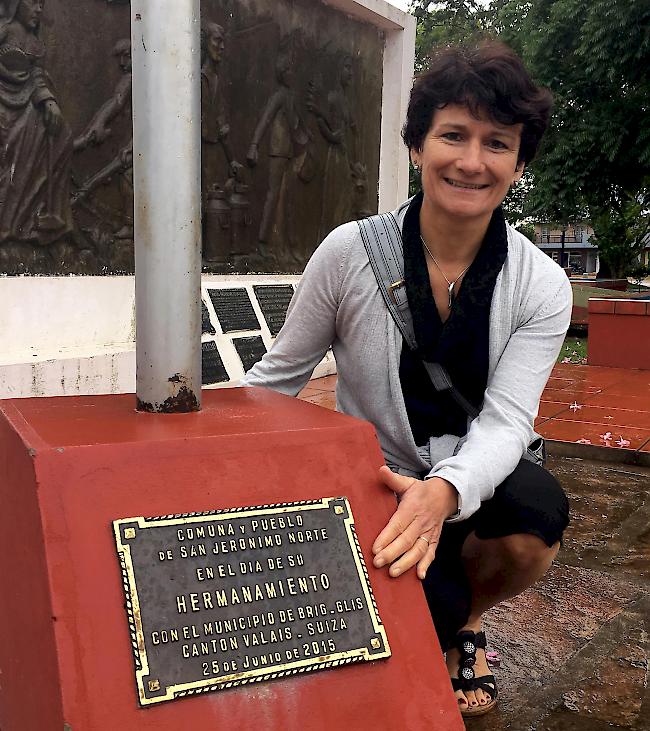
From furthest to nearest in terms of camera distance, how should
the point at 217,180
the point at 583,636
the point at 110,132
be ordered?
the point at 217,180
the point at 110,132
the point at 583,636

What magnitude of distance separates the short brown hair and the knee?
959mm

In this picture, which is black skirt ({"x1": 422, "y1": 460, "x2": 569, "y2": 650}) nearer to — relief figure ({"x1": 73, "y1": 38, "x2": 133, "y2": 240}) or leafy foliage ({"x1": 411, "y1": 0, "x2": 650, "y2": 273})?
relief figure ({"x1": 73, "y1": 38, "x2": 133, "y2": 240})

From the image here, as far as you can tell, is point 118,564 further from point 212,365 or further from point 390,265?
point 212,365

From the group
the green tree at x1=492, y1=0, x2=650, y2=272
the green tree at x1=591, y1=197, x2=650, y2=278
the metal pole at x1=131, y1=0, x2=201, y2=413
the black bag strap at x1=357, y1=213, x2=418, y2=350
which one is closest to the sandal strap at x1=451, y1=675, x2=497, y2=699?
the black bag strap at x1=357, y1=213, x2=418, y2=350

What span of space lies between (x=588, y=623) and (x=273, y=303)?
4092 mm

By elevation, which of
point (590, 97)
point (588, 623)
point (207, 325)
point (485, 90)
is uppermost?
point (590, 97)

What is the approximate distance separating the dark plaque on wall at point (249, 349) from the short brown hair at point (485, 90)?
3.78 meters

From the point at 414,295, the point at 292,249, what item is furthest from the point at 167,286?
the point at 292,249

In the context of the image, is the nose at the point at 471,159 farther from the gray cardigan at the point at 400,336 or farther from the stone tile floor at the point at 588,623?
the stone tile floor at the point at 588,623

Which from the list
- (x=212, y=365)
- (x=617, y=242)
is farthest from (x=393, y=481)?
(x=617, y=242)

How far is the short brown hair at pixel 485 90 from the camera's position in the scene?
194cm

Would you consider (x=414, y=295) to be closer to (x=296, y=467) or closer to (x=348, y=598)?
(x=296, y=467)

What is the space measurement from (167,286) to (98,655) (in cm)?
75

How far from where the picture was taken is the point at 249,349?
5.84 metres
